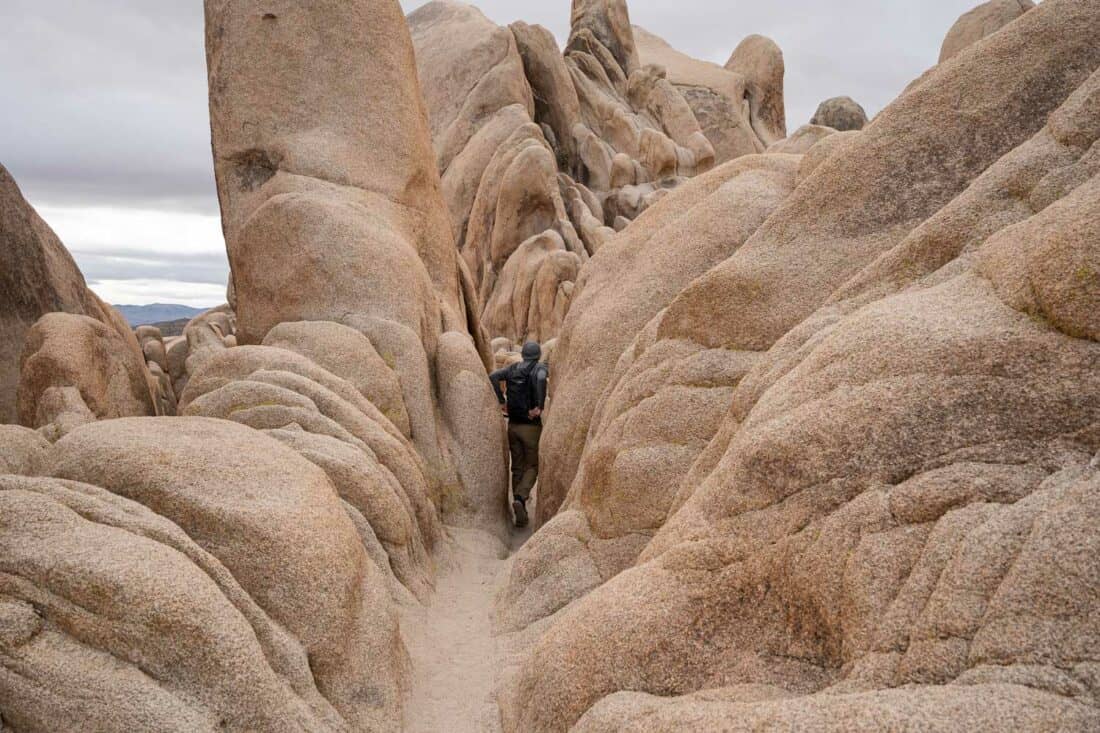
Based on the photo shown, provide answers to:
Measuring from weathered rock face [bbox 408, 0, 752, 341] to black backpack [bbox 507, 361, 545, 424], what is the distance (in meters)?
11.2

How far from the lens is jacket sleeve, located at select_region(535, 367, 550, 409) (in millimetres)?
11758

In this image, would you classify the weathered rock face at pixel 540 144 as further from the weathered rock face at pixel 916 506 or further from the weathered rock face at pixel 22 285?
the weathered rock face at pixel 916 506

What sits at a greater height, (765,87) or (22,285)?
(765,87)

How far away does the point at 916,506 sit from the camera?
3969 mm

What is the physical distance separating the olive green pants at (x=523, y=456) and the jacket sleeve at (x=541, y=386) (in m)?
0.39

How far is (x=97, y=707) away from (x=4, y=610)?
2.37ft

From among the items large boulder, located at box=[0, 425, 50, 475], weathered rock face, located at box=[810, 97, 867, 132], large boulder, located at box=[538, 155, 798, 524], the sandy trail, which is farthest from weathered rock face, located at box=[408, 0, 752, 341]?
large boulder, located at box=[0, 425, 50, 475]

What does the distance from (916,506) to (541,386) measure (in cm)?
804

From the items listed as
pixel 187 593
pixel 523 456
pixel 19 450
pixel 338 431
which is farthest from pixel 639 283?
pixel 19 450

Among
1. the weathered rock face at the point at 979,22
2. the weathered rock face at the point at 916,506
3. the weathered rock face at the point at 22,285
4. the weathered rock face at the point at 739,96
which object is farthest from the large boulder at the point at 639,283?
the weathered rock face at the point at 739,96

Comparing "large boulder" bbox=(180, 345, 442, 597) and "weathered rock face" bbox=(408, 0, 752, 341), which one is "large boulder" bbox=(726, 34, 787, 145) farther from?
"large boulder" bbox=(180, 345, 442, 597)

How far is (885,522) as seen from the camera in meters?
4.04

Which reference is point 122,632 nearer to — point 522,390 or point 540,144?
point 522,390

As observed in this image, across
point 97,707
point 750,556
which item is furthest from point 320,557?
point 750,556
